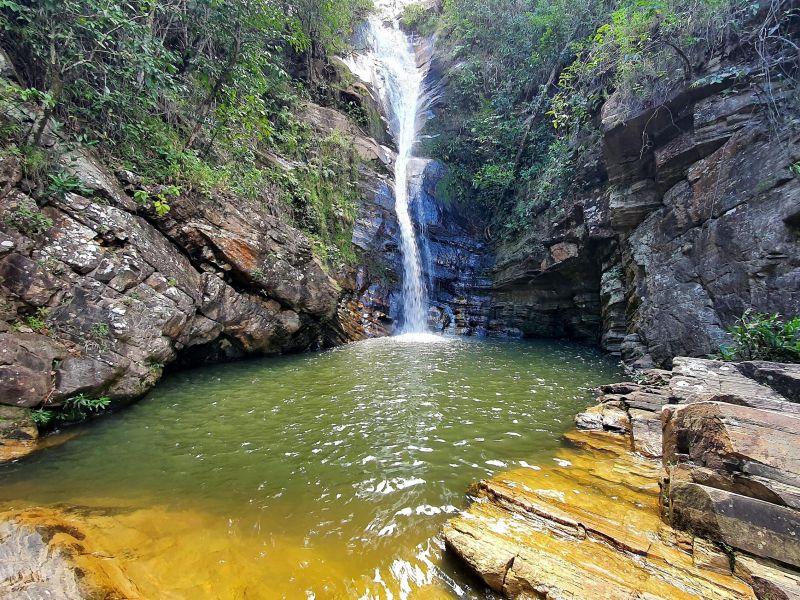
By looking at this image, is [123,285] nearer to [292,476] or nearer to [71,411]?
[71,411]

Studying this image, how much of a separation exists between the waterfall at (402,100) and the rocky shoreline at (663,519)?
12.2 meters

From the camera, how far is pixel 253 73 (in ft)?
29.8

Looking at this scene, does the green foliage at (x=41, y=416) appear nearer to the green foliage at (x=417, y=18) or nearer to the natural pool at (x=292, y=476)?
the natural pool at (x=292, y=476)

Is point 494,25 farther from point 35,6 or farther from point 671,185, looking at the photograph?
point 35,6

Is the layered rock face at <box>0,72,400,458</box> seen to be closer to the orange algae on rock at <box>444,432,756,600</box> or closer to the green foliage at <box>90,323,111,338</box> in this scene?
the green foliage at <box>90,323,111,338</box>

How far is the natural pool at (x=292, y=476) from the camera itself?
2340 millimetres

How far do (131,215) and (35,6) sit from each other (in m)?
3.50

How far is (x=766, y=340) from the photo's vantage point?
598 cm

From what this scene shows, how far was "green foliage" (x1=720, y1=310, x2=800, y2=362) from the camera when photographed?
570 centimetres

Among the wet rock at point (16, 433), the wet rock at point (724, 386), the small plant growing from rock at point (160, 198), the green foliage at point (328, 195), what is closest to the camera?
the wet rock at point (724, 386)

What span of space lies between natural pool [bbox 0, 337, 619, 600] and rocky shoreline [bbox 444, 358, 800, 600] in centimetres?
39

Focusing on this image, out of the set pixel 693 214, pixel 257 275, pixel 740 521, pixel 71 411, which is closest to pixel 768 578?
pixel 740 521

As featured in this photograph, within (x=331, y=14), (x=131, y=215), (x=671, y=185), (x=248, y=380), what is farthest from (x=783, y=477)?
(x=331, y=14)

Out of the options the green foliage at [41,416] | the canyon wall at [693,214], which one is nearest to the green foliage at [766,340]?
the canyon wall at [693,214]
